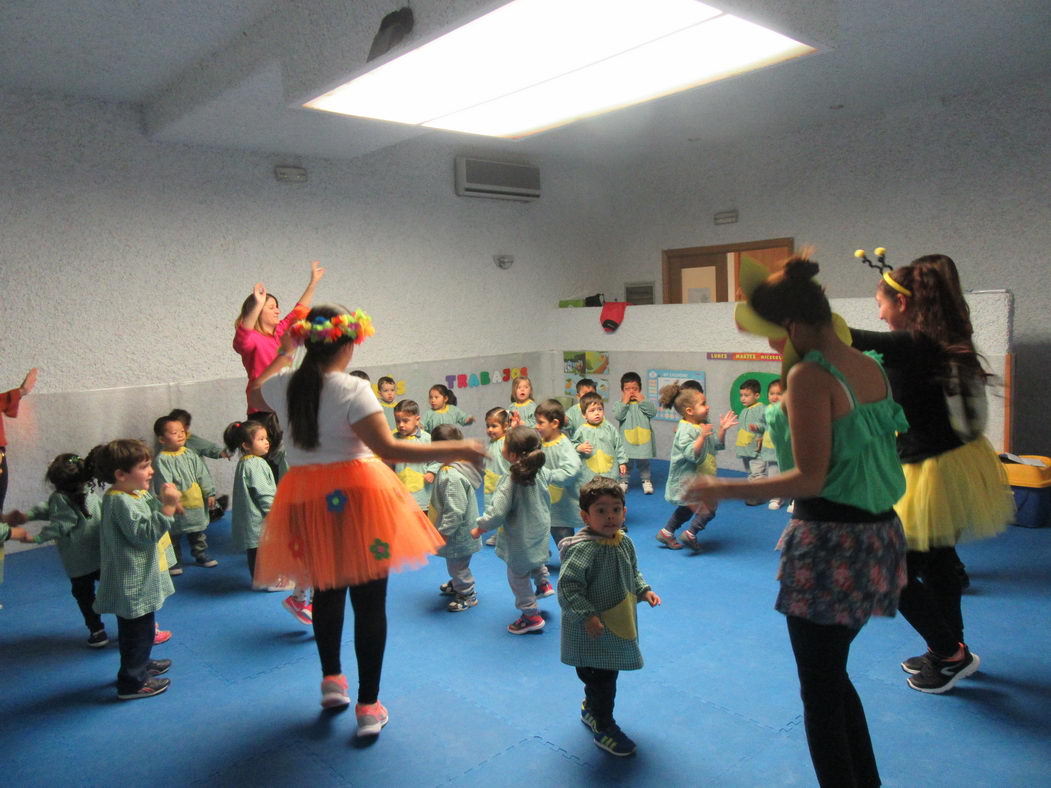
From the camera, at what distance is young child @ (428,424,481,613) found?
3715 millimetres

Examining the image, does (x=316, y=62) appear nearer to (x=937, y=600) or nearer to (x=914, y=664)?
(x=937, y=600)

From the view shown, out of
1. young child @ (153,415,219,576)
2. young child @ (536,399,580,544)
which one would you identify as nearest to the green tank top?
young child @ (536,399,580,544)

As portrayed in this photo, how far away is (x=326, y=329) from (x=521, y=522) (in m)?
1.55

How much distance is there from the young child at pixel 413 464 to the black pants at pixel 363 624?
1.59m

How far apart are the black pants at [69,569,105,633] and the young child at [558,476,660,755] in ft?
7.83

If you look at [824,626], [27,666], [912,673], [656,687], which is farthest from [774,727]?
[27,666]

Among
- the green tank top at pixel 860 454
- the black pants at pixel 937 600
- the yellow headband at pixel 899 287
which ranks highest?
the yellow headband at pixel 899 287

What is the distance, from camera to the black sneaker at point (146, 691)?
9.95ft

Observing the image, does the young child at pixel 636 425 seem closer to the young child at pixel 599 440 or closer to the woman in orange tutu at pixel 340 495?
Answer: the young child at pixel 599 440

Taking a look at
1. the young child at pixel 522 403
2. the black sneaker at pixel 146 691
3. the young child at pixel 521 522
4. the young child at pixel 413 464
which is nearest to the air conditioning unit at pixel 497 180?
the young child at pixel 522 403

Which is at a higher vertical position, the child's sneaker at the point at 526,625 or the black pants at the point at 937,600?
the black pants at the point at 937,600

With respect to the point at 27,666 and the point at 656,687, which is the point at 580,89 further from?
the point at 27,666

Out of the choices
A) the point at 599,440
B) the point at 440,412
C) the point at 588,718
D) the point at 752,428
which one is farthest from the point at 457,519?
the point at 752,428

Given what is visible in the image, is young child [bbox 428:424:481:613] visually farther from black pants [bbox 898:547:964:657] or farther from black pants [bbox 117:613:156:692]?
black pants [bbox 898:547:964:657]
